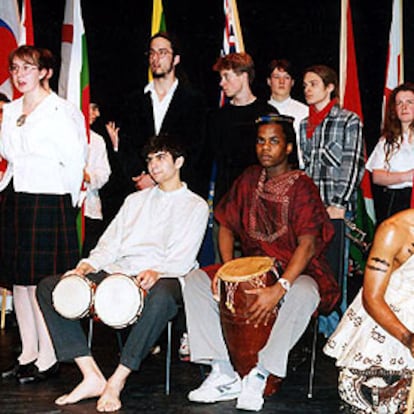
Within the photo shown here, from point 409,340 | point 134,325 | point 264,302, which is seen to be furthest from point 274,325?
point 409,340

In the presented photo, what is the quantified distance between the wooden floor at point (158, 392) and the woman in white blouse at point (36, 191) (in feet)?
0.49

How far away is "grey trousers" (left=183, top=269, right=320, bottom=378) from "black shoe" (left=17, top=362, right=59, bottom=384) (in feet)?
2.35

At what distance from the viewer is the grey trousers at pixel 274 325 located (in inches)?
148

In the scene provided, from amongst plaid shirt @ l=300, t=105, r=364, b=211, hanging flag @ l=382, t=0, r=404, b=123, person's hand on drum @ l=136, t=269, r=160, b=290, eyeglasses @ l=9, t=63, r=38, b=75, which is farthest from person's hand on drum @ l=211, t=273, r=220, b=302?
hanging flag @ l=382, t=0, r=404, b=123

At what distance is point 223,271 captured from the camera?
3.89 meters

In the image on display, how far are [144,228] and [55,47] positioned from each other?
3.31m

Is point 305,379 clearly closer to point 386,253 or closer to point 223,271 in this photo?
point 223,271

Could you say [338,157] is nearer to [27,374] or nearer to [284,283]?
[284,283]

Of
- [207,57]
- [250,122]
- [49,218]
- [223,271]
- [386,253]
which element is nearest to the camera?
[386,253]

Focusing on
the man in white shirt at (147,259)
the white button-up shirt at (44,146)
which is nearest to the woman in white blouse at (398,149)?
the man in white shirt at (147,259)

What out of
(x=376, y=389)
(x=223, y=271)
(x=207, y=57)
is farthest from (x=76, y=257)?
(x=207, y=57)

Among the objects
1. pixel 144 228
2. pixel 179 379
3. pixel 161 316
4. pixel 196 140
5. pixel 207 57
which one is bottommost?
pixel 179 379

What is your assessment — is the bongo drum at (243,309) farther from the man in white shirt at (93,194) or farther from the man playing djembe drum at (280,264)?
the man in white shirt at (93,194)

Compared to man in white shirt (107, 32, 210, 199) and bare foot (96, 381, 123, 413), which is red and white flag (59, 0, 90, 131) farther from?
bare foot (96, 381, 123, 413)
